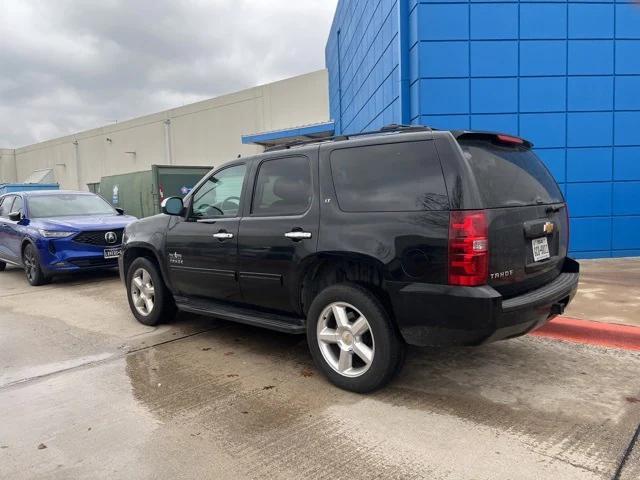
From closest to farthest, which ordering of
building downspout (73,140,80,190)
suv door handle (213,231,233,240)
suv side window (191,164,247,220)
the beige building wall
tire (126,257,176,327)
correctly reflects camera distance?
1. suv door handle (213,231,233,240)
2. suv side window (191,164,247,220)
3. tire (126,257,176,327)
4. the beige building wall
5. building downspout (73,140,80,190)

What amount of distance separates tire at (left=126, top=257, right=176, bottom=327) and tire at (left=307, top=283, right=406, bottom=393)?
90.5 inches

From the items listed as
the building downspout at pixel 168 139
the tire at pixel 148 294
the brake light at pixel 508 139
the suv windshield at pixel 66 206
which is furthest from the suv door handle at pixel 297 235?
the building downspout at pixel 168 139

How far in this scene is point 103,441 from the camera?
318cm

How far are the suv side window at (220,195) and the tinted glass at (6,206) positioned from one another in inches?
278

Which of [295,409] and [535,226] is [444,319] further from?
[295,409]

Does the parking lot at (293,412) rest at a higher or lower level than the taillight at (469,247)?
lower

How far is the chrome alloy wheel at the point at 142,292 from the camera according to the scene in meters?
5.75

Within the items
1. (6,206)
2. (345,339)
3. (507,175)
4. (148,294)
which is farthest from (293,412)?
(6,206)

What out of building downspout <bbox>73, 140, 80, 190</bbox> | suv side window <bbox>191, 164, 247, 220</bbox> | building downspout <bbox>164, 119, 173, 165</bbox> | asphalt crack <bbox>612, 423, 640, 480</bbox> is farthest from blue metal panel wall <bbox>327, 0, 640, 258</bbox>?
building downspout <bbox>73, 140, 80, 190</bbox>

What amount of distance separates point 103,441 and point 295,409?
48.9 inches

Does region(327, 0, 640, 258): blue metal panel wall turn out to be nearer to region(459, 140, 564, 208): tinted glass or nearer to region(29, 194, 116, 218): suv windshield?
region(459, 140, 564, 208): tinted glass

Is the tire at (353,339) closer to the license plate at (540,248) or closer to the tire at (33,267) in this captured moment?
the license plate at (540,248)

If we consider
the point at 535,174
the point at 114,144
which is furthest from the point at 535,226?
the point at 114,144

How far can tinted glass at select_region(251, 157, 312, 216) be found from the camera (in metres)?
4.17
